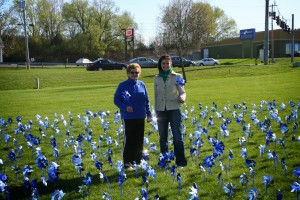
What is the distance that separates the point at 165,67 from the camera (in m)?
5.68

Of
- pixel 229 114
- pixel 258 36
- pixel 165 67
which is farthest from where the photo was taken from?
pixel 258 36

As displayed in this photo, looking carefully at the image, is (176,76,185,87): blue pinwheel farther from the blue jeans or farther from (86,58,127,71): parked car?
(86,58,127,71): parked car

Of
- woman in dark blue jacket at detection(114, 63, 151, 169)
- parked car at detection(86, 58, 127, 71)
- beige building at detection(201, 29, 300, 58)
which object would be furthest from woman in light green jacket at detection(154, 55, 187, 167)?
beige building at detection(201, 29, 300, 58)

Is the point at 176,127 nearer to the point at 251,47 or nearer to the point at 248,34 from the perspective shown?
the point at 248,34

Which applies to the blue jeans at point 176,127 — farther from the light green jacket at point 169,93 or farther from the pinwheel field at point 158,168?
the pinwheel field at point 158,168

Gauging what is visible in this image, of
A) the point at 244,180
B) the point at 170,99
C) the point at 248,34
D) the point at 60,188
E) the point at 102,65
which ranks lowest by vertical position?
the point at 60,188

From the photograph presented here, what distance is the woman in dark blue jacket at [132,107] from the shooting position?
576cm

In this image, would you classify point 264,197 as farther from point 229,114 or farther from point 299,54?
point 299,54

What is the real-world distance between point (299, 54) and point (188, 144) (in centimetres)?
5831

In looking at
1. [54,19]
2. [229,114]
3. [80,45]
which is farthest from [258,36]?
[229,114]

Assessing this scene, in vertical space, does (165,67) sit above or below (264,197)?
above

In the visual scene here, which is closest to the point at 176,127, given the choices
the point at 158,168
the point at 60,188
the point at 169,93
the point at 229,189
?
the point at 169,93

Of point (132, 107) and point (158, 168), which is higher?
point (132, 107)

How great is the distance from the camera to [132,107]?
5.70m
